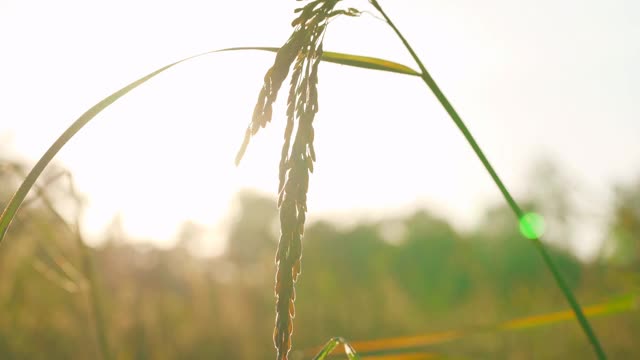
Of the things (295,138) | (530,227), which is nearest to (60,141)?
(295,138)

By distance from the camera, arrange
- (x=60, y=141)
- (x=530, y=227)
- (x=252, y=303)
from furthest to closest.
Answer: (x=252, y=303)
(x=530, y=227)
(x=60, y=141)

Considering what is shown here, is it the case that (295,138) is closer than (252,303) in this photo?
Yes

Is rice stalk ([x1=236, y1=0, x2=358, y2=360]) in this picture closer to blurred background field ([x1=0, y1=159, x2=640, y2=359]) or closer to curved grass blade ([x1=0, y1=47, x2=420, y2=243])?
curved grass blade ([x1=0, y1=47, x2=420, y2=243])

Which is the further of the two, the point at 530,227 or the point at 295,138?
the point at 530,227

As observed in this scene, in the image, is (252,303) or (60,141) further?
(252,303)

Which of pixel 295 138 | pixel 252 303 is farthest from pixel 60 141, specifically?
pixel 252 303

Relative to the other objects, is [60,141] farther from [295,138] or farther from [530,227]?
[530,227]

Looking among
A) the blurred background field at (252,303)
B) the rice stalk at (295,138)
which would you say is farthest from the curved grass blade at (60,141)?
the blurred background field at (252,303)

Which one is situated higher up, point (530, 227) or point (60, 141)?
point (60, 141)

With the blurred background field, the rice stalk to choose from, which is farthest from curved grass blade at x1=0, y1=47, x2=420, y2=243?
the blurred background field

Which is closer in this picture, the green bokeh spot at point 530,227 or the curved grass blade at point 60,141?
the curved grass blade at point 60,141

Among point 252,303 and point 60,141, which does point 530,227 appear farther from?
point 252,303

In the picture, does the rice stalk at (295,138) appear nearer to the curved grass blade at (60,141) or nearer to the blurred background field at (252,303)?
the curved grass blade at (60,141)

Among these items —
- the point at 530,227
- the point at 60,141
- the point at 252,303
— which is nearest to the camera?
the point at 60,141
